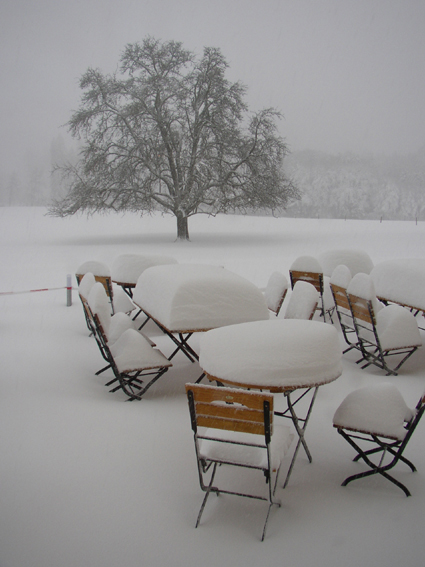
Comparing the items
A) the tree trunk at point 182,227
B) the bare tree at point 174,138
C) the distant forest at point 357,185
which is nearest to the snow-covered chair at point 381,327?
the bare tree at point 174,138

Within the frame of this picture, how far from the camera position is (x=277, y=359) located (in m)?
2.75

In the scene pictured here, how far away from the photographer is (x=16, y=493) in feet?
8.77

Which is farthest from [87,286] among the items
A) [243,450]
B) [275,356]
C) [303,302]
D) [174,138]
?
[174,138]

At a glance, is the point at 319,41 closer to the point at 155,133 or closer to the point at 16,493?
the point at 155,133

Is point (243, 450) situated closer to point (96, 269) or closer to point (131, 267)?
point (131, 267)

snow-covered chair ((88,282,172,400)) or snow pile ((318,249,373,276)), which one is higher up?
snow pile ((318,249,373,276))

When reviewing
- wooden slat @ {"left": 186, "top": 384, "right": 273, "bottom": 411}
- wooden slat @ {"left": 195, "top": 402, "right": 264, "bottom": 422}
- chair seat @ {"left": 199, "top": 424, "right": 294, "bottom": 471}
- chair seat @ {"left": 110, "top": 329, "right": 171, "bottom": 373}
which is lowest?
chair seat @ {"left": 110, "top": 329, "right": 171, "bottom": 373}

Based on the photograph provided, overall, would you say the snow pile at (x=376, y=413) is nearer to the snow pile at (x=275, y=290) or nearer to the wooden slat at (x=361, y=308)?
the wooden slat at (x=361, y=308)

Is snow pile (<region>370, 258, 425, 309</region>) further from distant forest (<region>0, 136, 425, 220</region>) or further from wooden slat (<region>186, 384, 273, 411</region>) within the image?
distant forest (<region>0, 136, 425, 220</region>)

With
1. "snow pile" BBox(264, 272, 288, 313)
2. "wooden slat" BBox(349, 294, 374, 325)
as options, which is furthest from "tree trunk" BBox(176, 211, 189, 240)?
"wooden slat" BBox(349, 294, 374, 325)

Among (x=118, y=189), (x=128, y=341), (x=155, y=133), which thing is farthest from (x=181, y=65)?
(x=128, y=341)

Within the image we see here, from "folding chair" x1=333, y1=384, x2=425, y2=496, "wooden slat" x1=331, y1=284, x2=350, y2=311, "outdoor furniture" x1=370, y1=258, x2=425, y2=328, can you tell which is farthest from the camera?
"outdoor furniture" x1=370, y1=258, x2=425, y2=328

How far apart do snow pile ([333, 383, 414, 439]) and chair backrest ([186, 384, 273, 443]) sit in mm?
796

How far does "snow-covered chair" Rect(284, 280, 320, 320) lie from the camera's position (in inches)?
182
